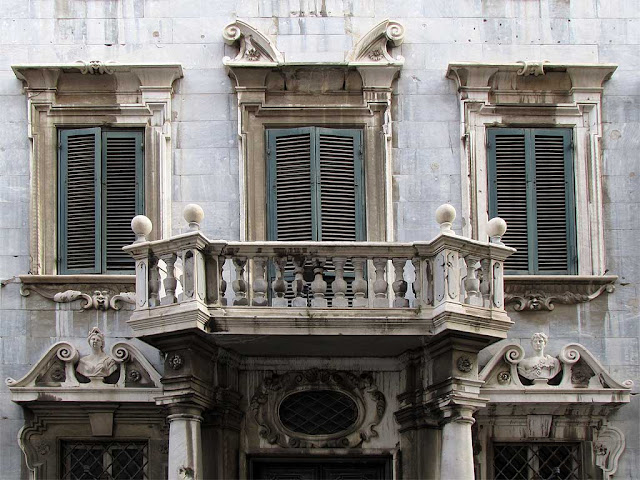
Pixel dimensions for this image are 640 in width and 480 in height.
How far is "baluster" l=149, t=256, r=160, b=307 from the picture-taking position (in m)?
19.7

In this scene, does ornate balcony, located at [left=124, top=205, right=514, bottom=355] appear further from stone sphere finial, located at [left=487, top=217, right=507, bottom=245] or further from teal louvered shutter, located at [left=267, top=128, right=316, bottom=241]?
teal louvered shutter, located at [left=267, top=128, right=316, bottom=241]

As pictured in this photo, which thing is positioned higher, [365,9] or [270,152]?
[365,9]

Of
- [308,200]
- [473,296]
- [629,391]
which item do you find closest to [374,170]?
[308,200]

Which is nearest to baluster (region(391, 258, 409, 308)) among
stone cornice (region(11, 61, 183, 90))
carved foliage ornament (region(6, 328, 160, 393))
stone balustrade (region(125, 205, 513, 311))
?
stone balustrade (region(125, 205, 513, 311))

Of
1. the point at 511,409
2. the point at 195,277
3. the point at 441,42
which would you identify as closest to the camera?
the point at 195,277

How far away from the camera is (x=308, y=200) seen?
21.6 metres

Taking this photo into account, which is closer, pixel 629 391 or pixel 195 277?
pixel 195 277

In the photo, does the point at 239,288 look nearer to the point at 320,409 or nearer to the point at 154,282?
the point at 154,282

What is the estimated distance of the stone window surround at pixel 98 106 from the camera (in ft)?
71.4

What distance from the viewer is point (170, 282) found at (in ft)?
64.3

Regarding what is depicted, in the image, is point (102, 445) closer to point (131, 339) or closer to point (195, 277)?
point (131, 339)

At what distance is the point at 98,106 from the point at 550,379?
6.72 meters

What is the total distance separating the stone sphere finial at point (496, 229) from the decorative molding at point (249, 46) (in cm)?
365

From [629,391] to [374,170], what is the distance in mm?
4237
